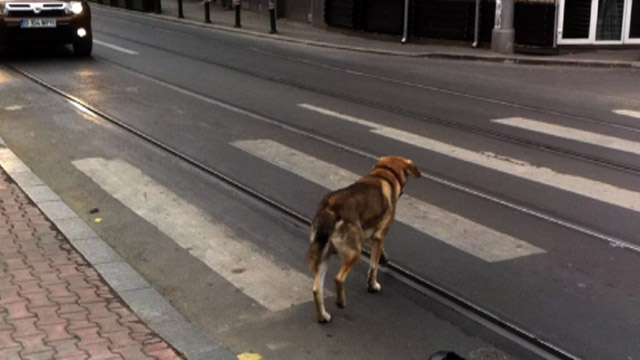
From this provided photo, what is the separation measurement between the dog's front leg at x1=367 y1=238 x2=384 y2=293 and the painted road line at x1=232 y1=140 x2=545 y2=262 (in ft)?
3.44

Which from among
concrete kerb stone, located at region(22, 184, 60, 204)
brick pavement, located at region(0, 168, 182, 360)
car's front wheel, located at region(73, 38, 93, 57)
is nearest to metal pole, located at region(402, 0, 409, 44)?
car's front wheel, located at region(73, 38, 93, 57)

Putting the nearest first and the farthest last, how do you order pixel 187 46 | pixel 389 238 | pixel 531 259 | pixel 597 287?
pixel 597 287 → pixel 531 259 → pixel 389 238 → pixel 187 46

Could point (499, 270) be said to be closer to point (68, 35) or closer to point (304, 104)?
point (304, 104)

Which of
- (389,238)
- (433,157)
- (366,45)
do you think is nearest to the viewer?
(389,238)

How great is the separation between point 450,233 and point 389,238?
21.1 inches

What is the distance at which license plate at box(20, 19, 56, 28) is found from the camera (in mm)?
15824

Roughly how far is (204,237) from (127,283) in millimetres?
1147

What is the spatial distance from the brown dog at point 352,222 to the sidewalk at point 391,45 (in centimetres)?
1409

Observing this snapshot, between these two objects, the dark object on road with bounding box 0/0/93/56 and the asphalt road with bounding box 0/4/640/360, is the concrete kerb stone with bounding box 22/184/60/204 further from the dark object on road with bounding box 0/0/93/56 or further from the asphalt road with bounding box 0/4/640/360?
the dark object on road with bounding box 0/0/93/56

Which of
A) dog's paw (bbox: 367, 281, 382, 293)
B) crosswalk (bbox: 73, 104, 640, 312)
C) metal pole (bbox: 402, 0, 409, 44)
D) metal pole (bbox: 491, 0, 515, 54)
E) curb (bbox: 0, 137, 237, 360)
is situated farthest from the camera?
metal pole (bbox: 402, 0, 409, 44)

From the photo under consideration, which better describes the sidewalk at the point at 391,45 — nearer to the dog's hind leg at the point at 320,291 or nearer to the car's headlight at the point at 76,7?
the car's headlight at the point at 76,7

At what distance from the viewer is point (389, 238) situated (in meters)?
6.39

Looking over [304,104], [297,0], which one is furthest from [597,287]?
[297,0]

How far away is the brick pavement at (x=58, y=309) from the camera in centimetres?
438
